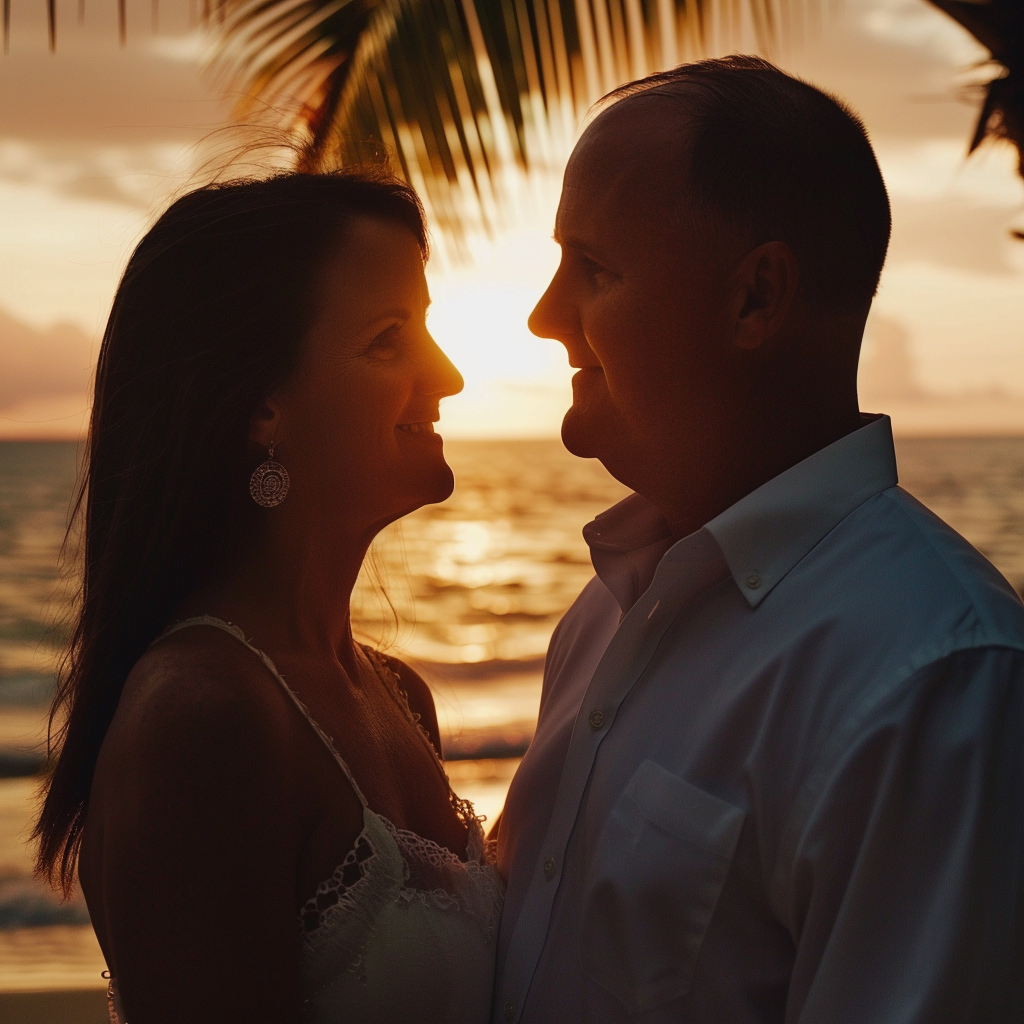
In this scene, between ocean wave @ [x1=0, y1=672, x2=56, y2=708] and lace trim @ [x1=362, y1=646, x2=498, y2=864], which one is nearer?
lace trim @ [x1=362, y1=646, x2=498, y2=864]

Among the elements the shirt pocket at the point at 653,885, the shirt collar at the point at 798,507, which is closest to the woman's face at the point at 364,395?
the shirt collar at the point at 798,507

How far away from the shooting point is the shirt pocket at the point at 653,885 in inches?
74.2

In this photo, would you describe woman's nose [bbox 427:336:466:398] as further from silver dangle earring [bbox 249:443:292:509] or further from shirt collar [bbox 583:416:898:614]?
shirt collar [bbox 583:416:898:614]

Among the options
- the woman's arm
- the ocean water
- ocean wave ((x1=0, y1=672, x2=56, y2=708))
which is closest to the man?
the woman's arm

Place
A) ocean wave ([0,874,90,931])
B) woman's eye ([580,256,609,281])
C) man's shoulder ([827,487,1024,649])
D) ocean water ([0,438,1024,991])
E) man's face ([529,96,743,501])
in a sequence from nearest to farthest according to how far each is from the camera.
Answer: man's shoulder ([827,487,1024,649]), man's face ([529,96,743,501]), woman's eye ([580,256,609,281]), ocean water ([0,438,1024,991]), ocean wave ([0,874,90,931])

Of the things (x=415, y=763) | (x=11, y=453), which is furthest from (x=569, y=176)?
(x=11, y=453)

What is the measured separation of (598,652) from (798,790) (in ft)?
3.30

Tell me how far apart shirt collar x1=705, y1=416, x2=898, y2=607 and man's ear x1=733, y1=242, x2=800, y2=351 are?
29cm

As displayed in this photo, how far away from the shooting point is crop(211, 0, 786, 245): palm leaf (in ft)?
13.1

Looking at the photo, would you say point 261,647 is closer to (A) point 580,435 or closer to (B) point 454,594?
(A) point 580,435

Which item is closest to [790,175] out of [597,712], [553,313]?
[553,313]

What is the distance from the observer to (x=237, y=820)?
1.98 m

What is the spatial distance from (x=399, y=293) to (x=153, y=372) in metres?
0.62

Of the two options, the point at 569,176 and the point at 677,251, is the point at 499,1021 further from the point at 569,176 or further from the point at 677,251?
the point at 569,176
